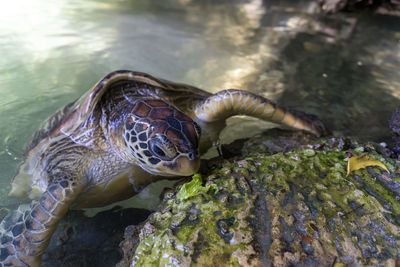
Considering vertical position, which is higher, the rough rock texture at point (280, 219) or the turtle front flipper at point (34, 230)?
the rough rock texture at point (280, 219)

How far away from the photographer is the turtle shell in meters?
2.24

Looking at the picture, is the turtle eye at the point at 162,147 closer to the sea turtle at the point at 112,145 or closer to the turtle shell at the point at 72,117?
the sea turtle at the point at 112,145

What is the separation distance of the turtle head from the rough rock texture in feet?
0.58

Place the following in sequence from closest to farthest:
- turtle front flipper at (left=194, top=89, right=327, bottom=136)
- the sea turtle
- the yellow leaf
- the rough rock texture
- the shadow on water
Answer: the rough rock texture
the yellow leaf
the sea turtle
turtle front flipper at (left=194, top=89, right=327, bottom=136)
the shadow on water

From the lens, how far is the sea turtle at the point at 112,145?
179cm

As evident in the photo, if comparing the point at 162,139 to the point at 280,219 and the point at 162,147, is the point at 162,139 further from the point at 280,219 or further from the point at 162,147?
the point at 280,219

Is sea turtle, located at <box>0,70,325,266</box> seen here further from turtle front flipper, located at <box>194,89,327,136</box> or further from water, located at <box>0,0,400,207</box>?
water, located at <box>0,0,400,207</box>

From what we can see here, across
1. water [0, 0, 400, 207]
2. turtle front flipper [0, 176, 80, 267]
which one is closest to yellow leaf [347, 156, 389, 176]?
water [0, 0, 400, 207]

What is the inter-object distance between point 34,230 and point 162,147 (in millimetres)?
958

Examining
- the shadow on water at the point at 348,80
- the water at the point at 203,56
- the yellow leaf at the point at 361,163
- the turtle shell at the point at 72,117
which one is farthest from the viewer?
the water at the point at 203,56

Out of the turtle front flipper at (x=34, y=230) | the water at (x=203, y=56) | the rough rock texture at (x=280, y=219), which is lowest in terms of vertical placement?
the water at (x=203, y=56)

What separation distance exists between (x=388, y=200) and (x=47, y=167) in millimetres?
2353

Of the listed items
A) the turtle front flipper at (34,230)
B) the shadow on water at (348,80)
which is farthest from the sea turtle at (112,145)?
the shadow on water at (348,80)

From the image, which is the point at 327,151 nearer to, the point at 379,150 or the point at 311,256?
the point at 379,150
